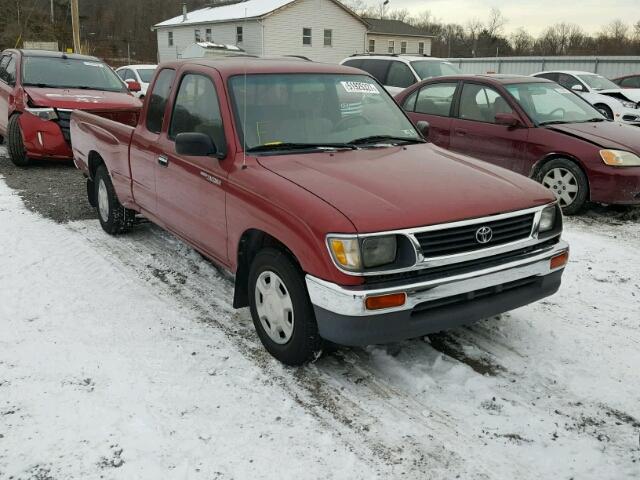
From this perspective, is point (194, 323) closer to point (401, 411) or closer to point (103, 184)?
point (401, 411)

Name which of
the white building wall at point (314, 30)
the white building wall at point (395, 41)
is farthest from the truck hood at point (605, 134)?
the white building wall at point (395, 41)

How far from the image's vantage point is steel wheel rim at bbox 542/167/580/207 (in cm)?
→ 730

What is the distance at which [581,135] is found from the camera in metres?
7.38

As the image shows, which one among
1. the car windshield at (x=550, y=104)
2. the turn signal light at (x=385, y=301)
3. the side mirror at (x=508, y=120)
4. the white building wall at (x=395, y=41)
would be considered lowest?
the turn signal light at (x=385, y=301)

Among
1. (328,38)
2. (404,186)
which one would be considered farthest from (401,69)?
(328,38)

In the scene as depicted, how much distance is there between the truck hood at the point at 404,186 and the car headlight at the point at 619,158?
349cm

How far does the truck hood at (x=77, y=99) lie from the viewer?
368 inches

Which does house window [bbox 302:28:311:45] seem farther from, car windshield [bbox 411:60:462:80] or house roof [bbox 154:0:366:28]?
car windshield [bbox 411:60:462:80]

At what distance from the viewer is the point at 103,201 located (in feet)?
21.3

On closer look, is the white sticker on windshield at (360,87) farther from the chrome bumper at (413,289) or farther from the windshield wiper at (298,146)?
the chrome bumper at (413,289)

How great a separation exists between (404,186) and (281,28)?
38561mm

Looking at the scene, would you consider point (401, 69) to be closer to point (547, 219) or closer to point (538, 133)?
point (538, 133)

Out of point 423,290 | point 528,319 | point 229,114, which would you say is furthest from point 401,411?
point 229,114

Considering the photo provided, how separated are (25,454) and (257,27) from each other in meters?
38.6
